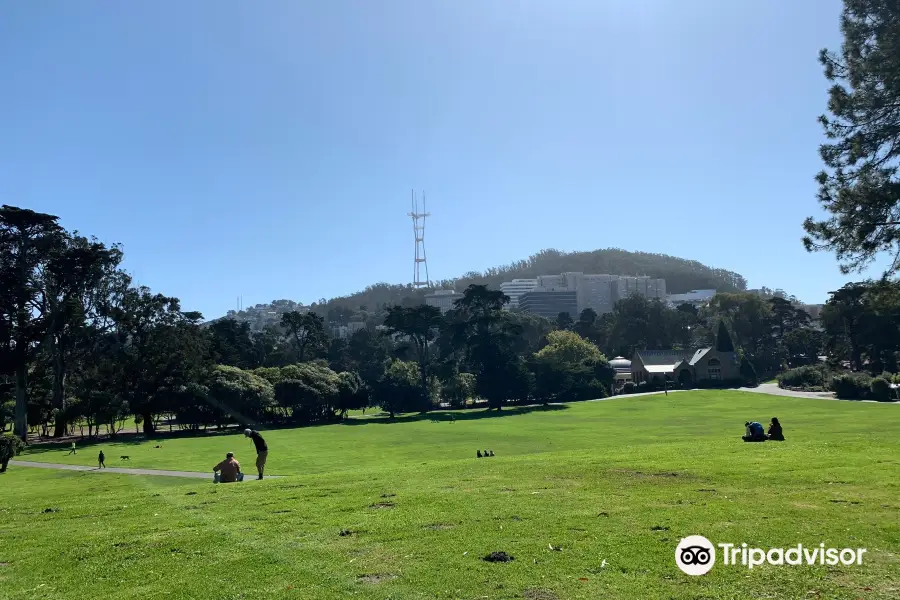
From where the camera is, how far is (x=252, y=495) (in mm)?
13594

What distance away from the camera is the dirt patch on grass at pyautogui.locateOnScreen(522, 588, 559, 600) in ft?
21.2

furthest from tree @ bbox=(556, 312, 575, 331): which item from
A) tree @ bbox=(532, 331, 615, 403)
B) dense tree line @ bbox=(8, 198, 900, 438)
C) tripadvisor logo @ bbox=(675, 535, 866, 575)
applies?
tripadvisor logo @ bbox=(675, 535, 866, 575)

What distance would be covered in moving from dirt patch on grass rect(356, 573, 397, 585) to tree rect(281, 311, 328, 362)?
10202cm

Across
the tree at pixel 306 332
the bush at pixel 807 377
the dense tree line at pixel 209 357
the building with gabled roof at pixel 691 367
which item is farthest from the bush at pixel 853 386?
the tree at pixel 306 332

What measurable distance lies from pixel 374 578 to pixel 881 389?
7369 cm

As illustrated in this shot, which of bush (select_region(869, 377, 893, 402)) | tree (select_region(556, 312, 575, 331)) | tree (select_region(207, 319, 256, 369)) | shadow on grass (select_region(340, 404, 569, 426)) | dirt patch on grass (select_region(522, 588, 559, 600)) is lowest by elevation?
shadow on grass (select_region(340, 404, 569, 426))

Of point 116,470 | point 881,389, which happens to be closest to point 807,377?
point 881,389

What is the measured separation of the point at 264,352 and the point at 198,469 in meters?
80.8

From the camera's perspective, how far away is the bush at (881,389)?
A: 64.7 m

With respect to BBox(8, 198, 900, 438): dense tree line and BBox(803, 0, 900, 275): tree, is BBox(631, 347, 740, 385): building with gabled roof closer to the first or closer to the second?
BBox(8, 198, 900, 438): dense tree line

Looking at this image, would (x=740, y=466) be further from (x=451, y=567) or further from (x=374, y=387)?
(x=374, y=387)

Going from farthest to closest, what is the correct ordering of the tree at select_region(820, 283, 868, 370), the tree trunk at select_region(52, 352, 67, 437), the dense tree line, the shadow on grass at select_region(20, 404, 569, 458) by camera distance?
1. the tree at select_region(820, 283, 868, 370)
2. the tree trunk at select_region(52, 352, 67, 437)
3. the dense tree line
4. the shadow on grass at select_region(20, 404, 569, 458)

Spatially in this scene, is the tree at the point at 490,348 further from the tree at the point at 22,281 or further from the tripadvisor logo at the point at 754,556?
the tripadvisor logo at the point at 754,556

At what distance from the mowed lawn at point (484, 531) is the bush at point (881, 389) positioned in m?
57.0
